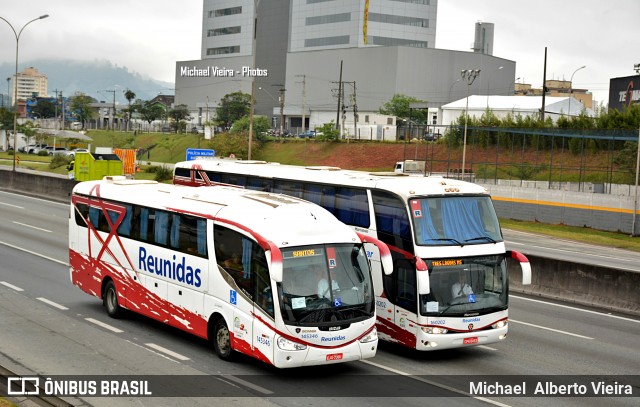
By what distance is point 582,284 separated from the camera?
23.0m

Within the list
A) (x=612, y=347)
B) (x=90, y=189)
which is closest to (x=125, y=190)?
(x=90, y=189)

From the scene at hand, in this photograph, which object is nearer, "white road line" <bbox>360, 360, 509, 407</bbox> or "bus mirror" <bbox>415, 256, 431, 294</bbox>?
"white road line" <bbox>360, 360, 509, 407</bbox>

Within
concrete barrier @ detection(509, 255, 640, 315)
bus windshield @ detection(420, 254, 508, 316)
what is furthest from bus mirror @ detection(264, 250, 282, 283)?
concrete barrier @ detection(509, 255, 640, 315)

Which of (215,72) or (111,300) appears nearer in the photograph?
(111,300)

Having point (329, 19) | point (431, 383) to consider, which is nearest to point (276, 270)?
point (431, 383)

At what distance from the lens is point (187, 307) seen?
52.4 ft

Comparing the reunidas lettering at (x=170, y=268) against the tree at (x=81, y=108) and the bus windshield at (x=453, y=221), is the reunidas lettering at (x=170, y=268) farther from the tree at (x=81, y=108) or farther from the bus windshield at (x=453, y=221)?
the tree at (x=81, y=108)

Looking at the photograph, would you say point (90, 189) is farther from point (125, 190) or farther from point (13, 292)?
point (13, 292)

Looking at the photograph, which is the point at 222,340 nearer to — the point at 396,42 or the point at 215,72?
the point at 396,42

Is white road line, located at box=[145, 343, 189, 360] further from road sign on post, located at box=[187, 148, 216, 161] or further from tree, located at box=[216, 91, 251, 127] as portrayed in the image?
tree, located at box=[216, 91, 251, 127]

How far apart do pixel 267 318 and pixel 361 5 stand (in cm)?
11861

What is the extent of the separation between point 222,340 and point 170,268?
2251 mm

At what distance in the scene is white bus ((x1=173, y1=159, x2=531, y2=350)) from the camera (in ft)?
50.4

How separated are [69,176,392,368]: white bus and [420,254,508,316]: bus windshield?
128 centimetres
